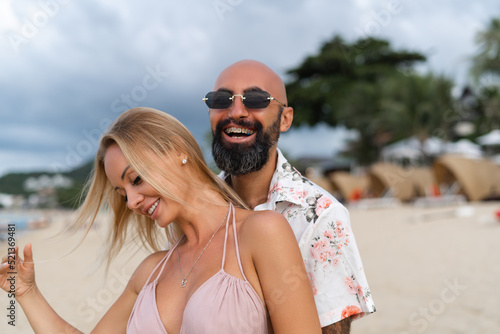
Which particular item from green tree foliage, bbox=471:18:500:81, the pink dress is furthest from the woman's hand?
green tree foliage, bbox=471:18:500:81

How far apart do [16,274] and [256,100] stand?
52.5 inches

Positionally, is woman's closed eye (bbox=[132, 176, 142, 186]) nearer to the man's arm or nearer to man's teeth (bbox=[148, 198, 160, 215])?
man's teeth (bbox=[148, 198, 160, 215])

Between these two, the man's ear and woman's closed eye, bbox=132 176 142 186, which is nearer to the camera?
woman's closed eye, bbox=132 176 142 186

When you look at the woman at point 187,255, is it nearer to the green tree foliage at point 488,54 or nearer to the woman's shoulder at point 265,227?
the woman's shoulder at point 265,227

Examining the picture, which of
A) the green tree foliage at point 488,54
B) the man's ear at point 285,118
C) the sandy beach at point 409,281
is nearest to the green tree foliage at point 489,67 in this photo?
the green tree foliage at point 488,54

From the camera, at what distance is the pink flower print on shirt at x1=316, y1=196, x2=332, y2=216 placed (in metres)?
2.12

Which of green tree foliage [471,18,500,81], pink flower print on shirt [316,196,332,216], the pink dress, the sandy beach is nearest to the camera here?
the pink dress

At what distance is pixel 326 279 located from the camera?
2.05 metres

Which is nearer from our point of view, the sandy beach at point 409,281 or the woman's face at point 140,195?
the woman's face at point 140,195

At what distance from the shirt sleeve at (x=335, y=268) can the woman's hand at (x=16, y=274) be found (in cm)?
119

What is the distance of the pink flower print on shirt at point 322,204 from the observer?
6.95 feet

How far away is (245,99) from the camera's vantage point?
2.31m

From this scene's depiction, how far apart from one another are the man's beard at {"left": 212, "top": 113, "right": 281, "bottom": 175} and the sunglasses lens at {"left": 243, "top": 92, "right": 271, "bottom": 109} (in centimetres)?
8

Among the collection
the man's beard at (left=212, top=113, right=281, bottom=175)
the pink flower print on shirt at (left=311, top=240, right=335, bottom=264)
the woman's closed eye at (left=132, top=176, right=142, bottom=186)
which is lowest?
the pink flower print on shirt at (left=311, top=240, right=335, bottom=264)
